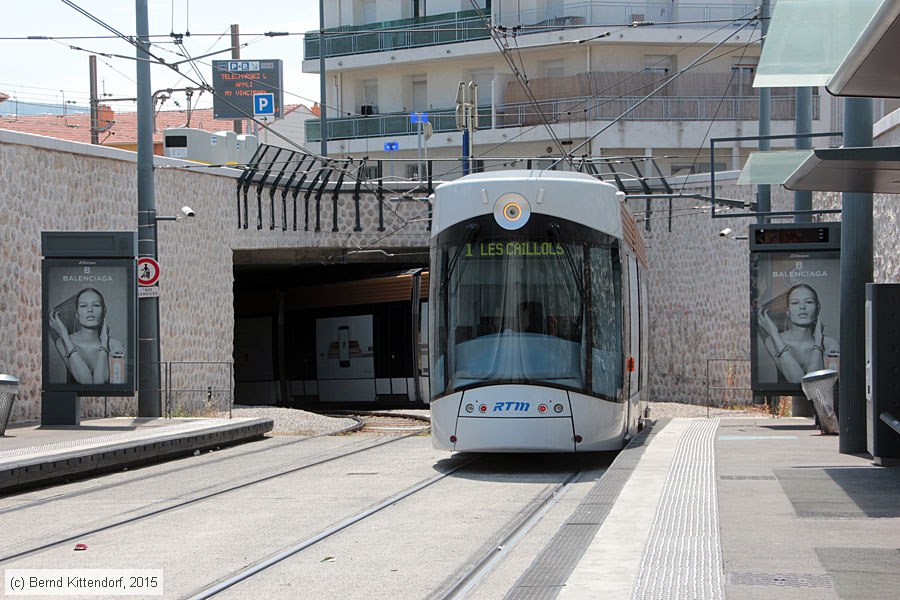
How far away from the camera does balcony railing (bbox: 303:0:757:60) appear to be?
4481cm

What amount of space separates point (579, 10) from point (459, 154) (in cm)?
670

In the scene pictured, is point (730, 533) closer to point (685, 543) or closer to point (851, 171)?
point (685, 543)

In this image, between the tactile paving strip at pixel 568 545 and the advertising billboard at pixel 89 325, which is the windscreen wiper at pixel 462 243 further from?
the advertising billboard at pixel 89 325

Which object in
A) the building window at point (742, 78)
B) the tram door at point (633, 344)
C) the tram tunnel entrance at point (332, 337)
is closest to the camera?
the tram door at point (633, 344)

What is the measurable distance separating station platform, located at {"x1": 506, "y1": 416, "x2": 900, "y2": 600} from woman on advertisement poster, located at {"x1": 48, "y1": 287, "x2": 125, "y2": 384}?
28.7 feet

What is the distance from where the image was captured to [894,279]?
16.9 metres

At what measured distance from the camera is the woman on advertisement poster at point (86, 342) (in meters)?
19.1

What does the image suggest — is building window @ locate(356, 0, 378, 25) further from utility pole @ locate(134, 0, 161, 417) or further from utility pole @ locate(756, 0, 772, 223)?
utility pole @ locate(134, 0, 161, 417)

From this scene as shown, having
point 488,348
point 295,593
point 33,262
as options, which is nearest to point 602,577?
point 295,593

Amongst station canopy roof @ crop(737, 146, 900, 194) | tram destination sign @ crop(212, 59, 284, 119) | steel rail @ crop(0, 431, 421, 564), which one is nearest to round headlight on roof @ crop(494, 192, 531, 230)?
station canopy roof @ crop(737, 146, 900, 194)

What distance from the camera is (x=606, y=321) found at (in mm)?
14125

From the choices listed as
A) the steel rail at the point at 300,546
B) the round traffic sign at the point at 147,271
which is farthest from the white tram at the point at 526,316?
the round traffic sign at the point at 147,271

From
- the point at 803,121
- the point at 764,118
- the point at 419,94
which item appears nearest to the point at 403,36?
the point at 419,94

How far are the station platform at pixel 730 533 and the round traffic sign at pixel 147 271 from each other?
391 inches
